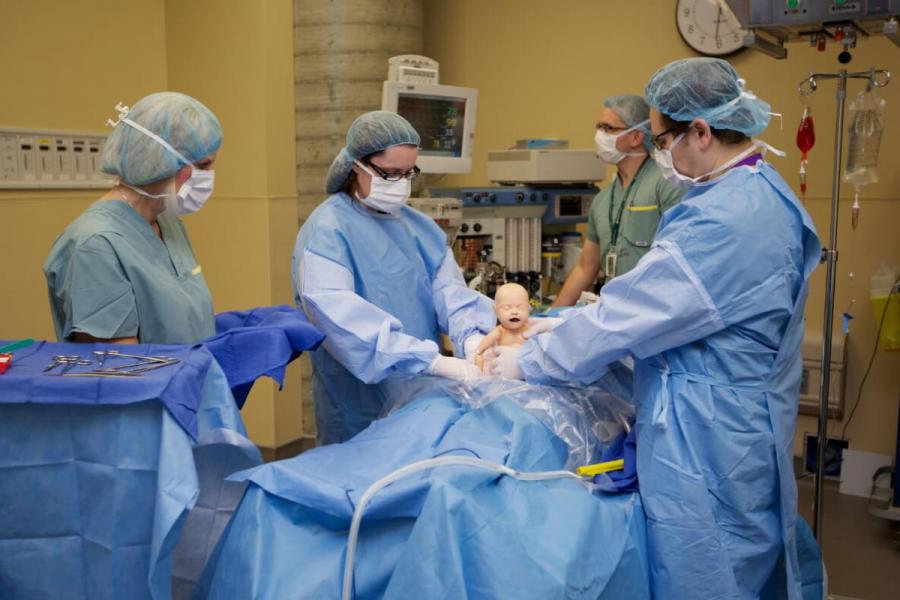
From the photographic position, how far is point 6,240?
3514 mm

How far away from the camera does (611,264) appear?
10.5 ft

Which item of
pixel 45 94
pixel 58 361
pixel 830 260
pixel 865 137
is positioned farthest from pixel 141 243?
pixel 865 137

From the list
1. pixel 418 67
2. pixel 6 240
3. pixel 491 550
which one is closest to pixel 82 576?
pixel 491 550

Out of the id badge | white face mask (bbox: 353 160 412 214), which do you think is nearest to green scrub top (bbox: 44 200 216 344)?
white face mask (bbox: 353 160 412 214)

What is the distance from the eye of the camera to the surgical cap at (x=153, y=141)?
6.64ft

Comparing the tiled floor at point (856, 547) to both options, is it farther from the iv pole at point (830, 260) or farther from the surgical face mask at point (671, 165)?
the surgical face mask at point (671, 165)

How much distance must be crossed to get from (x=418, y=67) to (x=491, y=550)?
243 centimetres

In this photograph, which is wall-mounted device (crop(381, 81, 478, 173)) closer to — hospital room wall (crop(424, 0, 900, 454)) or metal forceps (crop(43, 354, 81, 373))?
hospital room wall (crop(424, 0, 900, 454))

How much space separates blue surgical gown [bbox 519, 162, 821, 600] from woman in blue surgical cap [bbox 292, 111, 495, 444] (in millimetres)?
601

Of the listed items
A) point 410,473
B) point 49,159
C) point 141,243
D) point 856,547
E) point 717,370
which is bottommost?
point 856,547

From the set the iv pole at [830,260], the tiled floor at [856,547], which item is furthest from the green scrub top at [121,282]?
the tiled floor at [856,547]

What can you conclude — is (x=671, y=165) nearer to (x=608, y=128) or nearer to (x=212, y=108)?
(x=608, y=128)

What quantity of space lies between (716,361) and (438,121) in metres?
2.23

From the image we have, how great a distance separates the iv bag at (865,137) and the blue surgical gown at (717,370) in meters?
1.73
